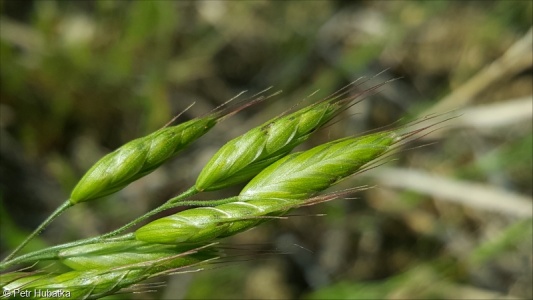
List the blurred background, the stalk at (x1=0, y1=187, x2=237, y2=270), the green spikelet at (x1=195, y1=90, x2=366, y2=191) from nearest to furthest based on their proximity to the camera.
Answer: the stalk at (x1=0, y1=187, x2=237, y2=270) < the green spikelet at (x1=195, y1=90, x2=366, y2=191) < the blurred background

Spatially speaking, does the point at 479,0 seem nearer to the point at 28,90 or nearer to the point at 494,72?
the point at 494,72

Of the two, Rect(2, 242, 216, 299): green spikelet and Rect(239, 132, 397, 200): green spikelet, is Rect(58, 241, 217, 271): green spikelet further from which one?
Rect(239, 132, 397, 200): green spikelet

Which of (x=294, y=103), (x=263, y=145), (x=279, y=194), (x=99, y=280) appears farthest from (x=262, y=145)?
(x=294, y=103)

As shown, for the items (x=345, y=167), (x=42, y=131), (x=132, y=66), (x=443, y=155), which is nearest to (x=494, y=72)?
(x=443, y=155)

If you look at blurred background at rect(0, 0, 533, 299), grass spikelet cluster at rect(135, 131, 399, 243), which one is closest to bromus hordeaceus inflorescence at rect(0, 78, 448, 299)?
grass spikelet cluster at rect(135, 131, 399, 243)

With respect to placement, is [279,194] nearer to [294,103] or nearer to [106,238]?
[106,238]
